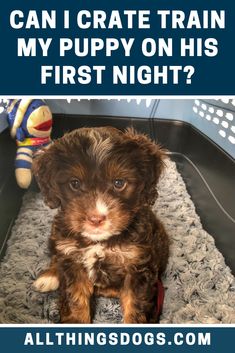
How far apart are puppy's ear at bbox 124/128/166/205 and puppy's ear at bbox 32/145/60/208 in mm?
250

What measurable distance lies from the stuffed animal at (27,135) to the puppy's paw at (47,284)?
0.43 meters

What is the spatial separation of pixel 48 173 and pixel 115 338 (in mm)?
554

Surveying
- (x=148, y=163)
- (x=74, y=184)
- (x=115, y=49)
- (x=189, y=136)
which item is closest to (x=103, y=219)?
(x=74, y=184)

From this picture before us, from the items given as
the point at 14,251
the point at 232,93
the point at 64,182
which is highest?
the point at 232,93

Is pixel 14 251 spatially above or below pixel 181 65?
below

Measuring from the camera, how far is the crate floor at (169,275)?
4.47ft

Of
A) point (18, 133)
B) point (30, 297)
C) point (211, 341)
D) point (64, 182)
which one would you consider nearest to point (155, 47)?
point (64, 182)

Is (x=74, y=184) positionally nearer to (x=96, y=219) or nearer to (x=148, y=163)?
(x=96, y=219)

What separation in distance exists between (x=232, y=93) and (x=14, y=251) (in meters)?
1.09

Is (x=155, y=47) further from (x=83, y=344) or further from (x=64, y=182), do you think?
(x=83, y=344)

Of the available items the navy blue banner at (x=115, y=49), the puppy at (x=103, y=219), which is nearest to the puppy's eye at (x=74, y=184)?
the puppy at (x=103, y=219)

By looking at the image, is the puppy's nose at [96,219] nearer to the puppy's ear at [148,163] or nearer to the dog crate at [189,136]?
the puppy's ear at [148,163]

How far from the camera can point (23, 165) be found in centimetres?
157

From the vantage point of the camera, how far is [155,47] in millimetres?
1108
